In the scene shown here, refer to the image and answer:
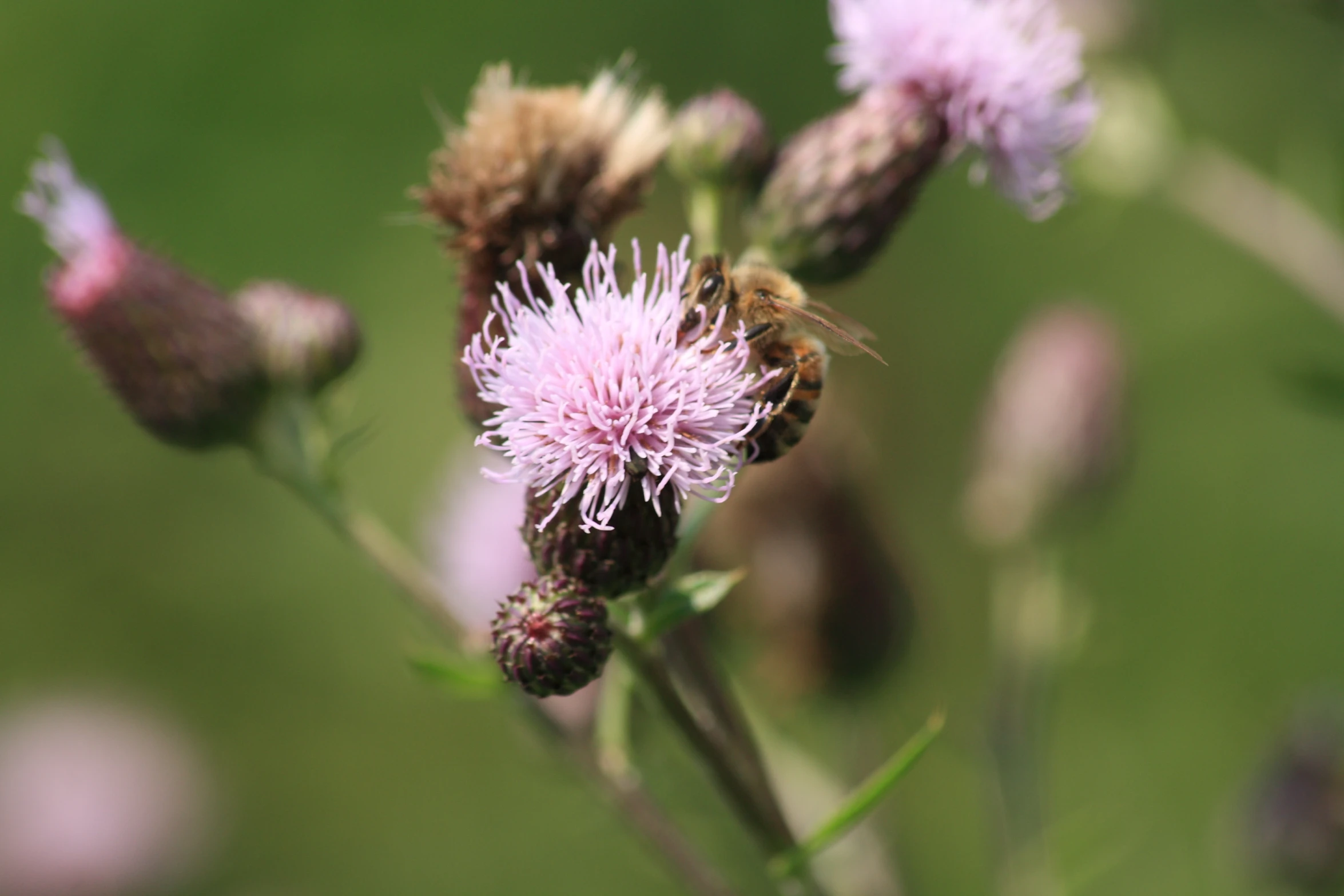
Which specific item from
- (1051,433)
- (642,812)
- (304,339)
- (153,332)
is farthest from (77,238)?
(1051,433)

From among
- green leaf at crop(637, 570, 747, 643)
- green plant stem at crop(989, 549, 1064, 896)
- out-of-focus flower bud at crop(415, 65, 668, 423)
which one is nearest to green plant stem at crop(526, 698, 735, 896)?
green leaf at crop(637, 570, 747, 643)

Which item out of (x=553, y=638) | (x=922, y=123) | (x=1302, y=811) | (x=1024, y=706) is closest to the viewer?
(x=553, y=638)

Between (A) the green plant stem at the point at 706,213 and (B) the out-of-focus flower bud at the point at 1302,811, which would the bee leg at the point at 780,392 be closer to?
(A) the green plant stem at the point at 706,213

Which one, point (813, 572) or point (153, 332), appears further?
point (813, 572)

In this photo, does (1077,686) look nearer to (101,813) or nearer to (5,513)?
(101,813)

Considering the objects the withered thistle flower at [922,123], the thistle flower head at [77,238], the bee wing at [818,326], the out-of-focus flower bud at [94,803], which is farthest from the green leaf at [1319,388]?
→ the out-of-focus flower bud at [94,803]

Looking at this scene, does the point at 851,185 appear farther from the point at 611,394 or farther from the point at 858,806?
the point at 858,806

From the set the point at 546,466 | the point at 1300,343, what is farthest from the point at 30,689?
the point at 1300,343

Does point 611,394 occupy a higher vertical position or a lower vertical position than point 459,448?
lower
